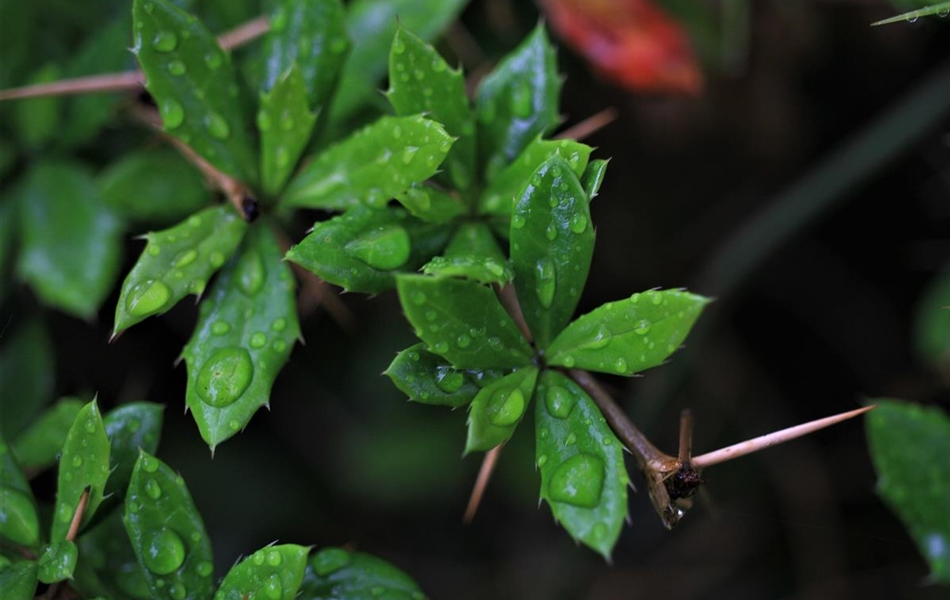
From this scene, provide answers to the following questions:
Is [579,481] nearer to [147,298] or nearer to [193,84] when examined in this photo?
[147,298]

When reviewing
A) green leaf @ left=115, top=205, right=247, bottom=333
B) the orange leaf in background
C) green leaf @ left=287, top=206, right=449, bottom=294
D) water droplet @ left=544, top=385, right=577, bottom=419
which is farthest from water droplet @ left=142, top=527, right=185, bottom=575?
the orange leaf in background

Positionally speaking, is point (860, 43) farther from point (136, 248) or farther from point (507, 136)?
point (136, 248)

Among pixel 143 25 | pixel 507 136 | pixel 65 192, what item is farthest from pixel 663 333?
pixel 65 192

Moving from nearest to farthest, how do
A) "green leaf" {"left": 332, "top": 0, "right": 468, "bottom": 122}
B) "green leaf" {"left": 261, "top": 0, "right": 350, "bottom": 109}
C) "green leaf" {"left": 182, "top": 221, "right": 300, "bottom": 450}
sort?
"green leaf" {"left": 182, "top": 221, "right": 300, "bottom": 450} → "green leaf" {"left": 261, "top": 0, "right": 350, "bottom": 109} → "green leaf" {"left": 332, "top": 0, "right": 468, "bottom": 122}

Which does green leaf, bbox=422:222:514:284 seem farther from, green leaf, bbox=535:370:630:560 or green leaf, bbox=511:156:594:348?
green leaf, bbox=535:370:630:560

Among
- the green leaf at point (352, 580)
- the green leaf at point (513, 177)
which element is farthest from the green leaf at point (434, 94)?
the green leaf at point (352, 580)

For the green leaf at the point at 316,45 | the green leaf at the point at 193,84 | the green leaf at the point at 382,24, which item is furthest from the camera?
the green leaf at the point at 382,24

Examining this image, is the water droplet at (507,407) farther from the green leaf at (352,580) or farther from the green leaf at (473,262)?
the green leaf at (352,580)
